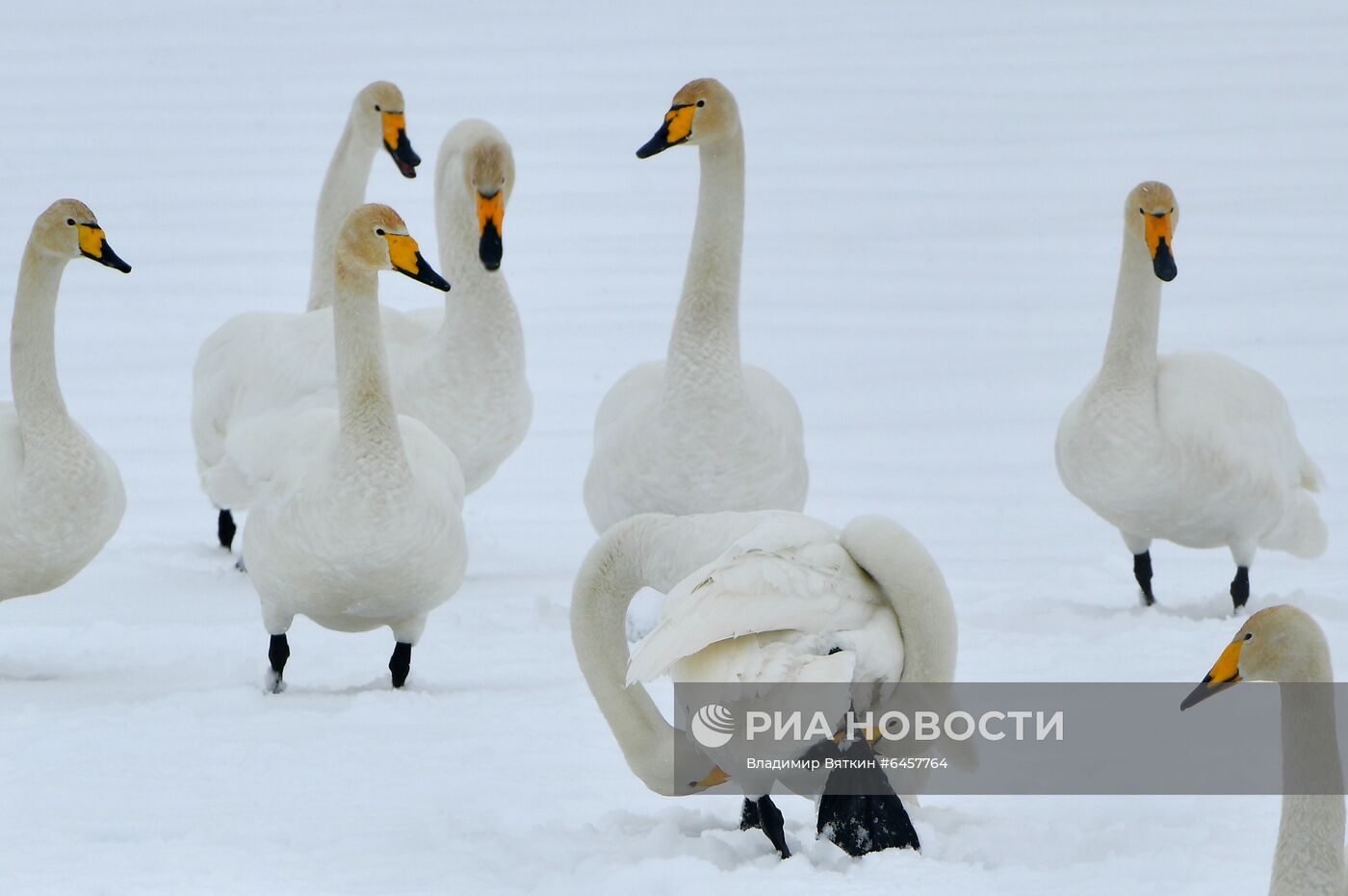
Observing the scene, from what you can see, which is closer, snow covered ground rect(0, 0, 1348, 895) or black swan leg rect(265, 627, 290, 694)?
snow covered ground rect(0, 0, 1348, 895)

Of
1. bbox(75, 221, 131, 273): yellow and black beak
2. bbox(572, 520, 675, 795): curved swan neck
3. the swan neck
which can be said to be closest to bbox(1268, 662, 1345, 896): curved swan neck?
the swan neck

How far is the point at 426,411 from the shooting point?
27.2 ft

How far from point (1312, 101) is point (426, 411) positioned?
16.2 meters

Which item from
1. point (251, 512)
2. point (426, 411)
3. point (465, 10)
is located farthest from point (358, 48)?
point (251, 512)

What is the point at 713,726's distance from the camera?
4504mm

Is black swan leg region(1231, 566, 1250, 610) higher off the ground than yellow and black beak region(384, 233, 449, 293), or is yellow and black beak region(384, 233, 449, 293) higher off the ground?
A: yellow and black beak region(384, 233, 449, 293)

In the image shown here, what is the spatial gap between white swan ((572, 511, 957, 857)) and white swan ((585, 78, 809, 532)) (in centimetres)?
179

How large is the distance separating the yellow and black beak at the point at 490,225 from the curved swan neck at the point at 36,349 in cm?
160

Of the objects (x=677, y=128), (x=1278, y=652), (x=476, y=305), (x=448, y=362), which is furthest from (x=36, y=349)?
(x=1278, y=652)

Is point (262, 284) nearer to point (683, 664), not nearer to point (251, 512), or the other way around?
point (251, 512)

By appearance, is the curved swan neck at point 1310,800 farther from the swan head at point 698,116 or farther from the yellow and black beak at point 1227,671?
the swan head at point 698,116

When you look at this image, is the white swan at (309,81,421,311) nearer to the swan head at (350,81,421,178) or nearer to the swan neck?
the swan head at (350,81,421,178)

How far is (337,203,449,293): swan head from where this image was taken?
6.42 m

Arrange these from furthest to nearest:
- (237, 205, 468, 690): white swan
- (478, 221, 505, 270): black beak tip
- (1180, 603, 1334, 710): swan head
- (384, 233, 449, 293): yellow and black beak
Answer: (478, 221, 505, 270): black beak tip → (384, 233, 449, 293): yellow and black beak → (237, 205, 468, 690): white swan → (1180, 603, 1334, 710): swan head
